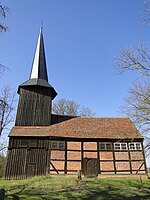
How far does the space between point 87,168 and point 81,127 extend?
13.3 ft

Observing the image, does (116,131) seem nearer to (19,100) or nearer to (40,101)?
(40,101)

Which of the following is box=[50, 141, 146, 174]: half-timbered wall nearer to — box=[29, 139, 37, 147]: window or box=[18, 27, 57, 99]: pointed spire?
box=[29, 139, 37, 147]: window

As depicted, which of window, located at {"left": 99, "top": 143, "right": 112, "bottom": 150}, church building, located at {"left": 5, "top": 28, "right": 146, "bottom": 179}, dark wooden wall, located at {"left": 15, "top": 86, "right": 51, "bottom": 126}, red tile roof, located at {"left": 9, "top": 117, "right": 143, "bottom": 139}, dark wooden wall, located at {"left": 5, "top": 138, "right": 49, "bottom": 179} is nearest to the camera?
dark wooden wall, located at {"left": 5, "top": 138, "right": 49, "bottom": 179}

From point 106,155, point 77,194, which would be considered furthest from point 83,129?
point 77,194

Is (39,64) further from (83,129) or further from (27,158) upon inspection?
(27,158)

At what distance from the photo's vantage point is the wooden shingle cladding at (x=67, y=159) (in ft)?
50.5

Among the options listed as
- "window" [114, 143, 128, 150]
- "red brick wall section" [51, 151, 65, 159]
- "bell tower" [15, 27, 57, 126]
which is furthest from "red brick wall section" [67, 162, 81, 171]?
"bell tower" [15, 27, 57, 126]

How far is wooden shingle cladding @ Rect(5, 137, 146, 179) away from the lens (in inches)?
606

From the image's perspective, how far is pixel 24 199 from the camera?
7613 mm

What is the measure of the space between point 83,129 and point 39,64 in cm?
930

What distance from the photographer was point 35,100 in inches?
744

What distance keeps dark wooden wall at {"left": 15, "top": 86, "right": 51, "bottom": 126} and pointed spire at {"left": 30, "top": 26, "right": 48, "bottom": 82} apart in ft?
6.33

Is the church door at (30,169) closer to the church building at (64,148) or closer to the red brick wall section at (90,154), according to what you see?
the church building at (64,148)

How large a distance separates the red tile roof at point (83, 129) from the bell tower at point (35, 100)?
0.78 metres
